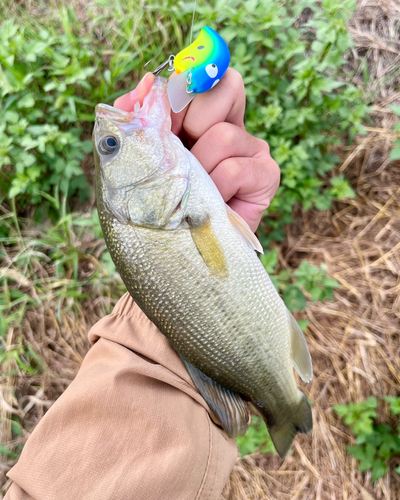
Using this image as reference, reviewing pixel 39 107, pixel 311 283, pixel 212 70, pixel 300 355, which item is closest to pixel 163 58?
pixel 39 107

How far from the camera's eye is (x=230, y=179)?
1.75m

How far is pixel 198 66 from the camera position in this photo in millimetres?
1432

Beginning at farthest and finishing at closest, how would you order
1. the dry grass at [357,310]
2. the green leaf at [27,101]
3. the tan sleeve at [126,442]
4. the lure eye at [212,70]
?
the dry grass at [357,310]
the green leaf at [27,101]
the lure eye at [212,70]
the tan sleeve at [126,442]

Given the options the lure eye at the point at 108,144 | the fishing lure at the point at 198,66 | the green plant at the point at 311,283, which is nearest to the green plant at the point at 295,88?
the green plant at the point at 311,283

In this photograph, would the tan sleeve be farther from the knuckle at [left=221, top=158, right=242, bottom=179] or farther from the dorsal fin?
the knuckle at [left=221, top=158, right=242, bottom=179]

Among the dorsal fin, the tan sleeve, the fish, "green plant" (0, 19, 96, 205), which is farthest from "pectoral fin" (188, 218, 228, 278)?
"green plant" (0, 19, 96, 205)

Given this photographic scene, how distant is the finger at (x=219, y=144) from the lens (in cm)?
169

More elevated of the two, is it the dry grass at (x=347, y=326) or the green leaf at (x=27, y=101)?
the green leaf at (x=27, y=101)

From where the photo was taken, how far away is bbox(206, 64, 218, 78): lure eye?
4.73 ft

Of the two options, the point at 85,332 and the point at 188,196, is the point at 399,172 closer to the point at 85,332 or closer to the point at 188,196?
the point at 188,196

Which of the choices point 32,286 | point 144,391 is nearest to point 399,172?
point 144,391

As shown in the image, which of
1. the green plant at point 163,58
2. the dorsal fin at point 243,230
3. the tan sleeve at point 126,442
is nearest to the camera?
the tan sleeve at point 126,442

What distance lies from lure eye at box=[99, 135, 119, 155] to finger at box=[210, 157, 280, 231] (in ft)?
1.67

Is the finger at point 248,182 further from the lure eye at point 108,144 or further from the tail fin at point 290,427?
the tail fin at point 290,427
